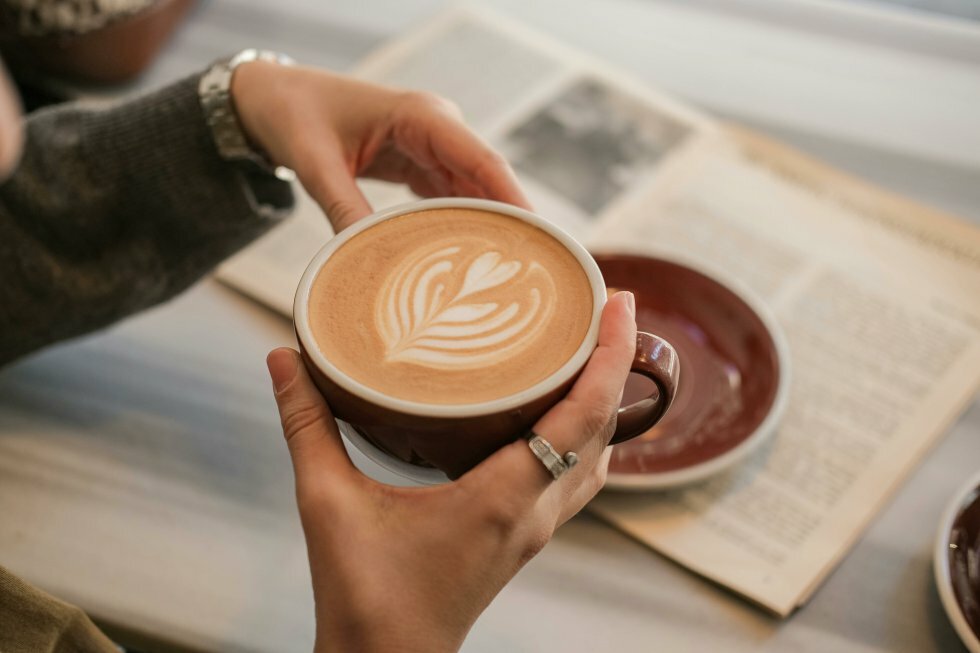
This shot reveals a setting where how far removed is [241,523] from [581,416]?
30 centimetres

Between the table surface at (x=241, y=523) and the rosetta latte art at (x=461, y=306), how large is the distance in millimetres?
196

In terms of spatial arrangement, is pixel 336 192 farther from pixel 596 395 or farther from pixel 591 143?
pixel 591 143

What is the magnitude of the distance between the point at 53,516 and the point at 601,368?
412 mm

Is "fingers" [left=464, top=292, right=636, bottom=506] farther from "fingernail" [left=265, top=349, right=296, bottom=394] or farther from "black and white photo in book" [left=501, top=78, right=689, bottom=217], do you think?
"black and white photo in book" [left=501, top=78, right=689, bottom=217]

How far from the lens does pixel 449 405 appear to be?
16.3 inches

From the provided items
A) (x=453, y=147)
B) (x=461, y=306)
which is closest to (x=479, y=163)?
(x=453, y=147)

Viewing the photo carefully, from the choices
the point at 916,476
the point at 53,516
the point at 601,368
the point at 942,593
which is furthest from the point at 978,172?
the point at 53,516

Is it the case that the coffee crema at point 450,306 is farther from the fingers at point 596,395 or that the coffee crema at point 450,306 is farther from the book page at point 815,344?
the book page at point 815,344

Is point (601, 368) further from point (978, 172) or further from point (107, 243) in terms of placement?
point (978, 172)

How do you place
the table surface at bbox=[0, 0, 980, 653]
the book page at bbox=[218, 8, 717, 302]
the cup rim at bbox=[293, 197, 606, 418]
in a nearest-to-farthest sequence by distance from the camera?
the cup rim at bbox=[293, 197, 606, 418] → the table surface at bbox=[0, 0, 980, 653] → the book page at bbox=[218, 8, 717, 302]

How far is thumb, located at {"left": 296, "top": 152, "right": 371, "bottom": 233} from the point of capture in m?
0.56

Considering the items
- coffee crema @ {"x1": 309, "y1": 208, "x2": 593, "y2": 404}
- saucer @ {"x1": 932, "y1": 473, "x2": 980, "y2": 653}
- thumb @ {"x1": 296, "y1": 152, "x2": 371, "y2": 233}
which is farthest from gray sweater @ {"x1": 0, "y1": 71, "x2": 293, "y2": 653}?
saucer @ {"x1": 932, "y1": 473, "x2": 980, "y2": 653}

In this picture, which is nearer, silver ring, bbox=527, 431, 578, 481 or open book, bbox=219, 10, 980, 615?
silver ring, bbox=527, 431, 578, 481

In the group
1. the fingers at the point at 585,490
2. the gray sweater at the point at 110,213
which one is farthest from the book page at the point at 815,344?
the gray sweater at the point at 110,213
